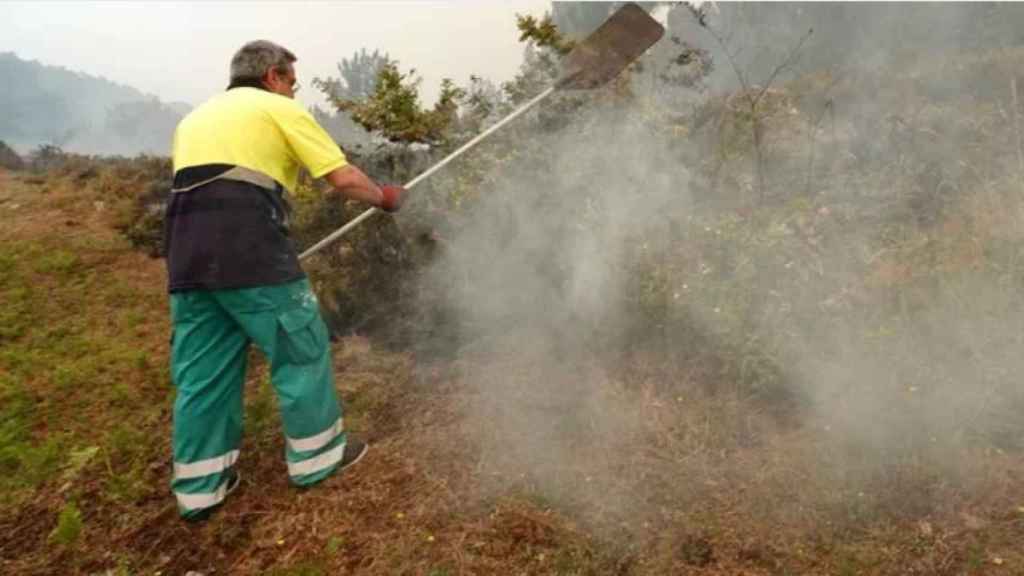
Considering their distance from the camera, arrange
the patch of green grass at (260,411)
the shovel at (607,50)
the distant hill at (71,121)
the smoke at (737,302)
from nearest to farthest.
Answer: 1. the smoke at (737,302)
2. the patch of green grass at (260,411)
3. the shovel at (607,50)
4. the distant hill at (71,121)

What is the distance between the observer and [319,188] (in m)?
4.48

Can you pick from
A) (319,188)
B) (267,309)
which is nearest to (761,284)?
(267,309)

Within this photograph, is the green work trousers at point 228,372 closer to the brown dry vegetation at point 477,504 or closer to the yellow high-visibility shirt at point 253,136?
the brown dry vegetation at point 477,504

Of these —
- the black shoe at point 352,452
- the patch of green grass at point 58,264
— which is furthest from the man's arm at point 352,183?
the patch of green grass at point 58,264

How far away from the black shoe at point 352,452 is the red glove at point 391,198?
3.67ft

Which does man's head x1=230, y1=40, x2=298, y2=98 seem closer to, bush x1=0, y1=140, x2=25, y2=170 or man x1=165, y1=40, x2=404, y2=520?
man x1=165, y1=40, x2=404, y2=520

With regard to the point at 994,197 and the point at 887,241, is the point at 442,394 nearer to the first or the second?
the point at 887,241

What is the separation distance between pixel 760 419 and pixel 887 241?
174 centimetres

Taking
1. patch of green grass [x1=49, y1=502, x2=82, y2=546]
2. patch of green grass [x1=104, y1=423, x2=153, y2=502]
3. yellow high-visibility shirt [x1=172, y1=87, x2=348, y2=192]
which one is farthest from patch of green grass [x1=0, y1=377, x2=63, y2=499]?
yellow high-visibility shirt [x1=172, y1=87, x2=348, y2=192]

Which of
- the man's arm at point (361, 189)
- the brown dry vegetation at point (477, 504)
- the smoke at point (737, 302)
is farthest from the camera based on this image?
the smoke at point (737, 302)

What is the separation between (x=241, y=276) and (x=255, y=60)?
37.6 inches

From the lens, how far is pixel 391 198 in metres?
2.79

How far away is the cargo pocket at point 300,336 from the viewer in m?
2.51

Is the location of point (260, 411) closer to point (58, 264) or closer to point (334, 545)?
point (334, 545)
